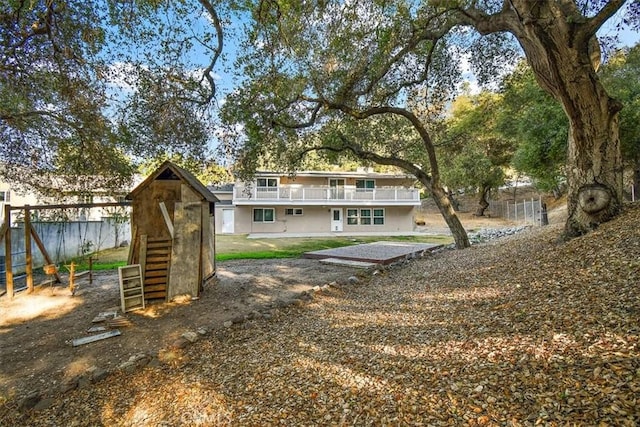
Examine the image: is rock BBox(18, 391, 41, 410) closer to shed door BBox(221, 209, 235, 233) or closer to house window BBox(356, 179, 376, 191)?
shed door BBox(221, 209, 235, 233)

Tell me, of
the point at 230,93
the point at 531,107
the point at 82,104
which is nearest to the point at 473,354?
the point at 230,93

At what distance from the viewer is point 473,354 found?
115 inches

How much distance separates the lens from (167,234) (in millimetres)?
6898

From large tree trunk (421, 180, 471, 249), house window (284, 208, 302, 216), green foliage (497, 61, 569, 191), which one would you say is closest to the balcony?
house window (284, 208, 302, 216)

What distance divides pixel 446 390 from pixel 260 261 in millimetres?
9785

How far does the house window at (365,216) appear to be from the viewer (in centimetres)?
2478

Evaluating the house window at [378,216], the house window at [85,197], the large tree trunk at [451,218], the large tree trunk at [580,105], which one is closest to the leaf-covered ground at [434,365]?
the large tree trunk at [580,105]

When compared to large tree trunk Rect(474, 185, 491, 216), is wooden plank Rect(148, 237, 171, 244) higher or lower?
lower

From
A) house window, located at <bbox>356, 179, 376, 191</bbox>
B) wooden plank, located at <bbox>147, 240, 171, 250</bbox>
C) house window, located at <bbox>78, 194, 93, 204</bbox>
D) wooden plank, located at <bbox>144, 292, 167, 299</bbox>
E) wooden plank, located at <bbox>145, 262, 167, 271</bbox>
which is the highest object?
house window, located at <bbox>356, 179, 376, 191</bbox>

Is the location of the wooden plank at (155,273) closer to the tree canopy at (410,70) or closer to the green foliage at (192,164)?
the green foliage at (192,164)

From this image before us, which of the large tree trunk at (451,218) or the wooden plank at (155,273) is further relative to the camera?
the large tree trunk at (451,218)

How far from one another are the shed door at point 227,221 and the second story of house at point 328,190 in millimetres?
2562

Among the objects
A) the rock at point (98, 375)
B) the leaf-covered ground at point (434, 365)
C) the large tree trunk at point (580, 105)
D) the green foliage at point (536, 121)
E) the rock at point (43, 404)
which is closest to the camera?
the leaf-covered ground at point (434, 365)

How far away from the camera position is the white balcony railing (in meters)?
22.8
